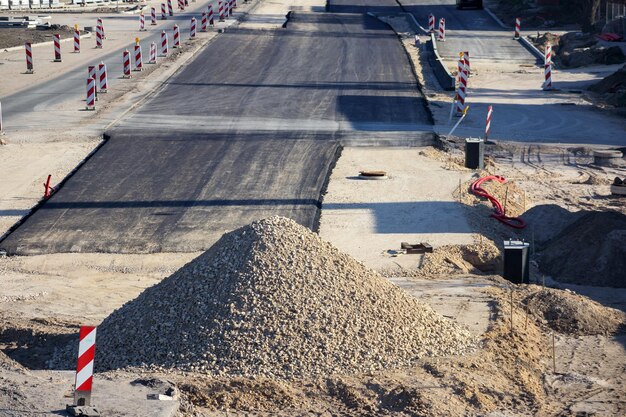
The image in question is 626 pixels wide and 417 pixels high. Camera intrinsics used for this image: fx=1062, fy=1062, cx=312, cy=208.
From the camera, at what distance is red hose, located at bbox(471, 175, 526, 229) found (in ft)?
66.2

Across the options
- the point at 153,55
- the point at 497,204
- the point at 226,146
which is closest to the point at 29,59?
the point at 153,55

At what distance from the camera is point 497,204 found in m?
21.0

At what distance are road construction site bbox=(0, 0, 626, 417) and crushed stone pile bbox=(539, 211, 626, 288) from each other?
1.9 inches

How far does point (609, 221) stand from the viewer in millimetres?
18531

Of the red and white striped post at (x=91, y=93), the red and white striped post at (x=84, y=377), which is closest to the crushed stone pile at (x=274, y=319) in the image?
the red and white striped post at (x=84, y=377)

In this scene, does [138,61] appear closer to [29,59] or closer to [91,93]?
[29,59]

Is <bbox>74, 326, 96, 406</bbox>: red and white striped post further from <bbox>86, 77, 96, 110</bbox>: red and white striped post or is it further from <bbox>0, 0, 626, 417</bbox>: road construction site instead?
<bbox>86, 77, 96, 110</bbox>: red and white striped post

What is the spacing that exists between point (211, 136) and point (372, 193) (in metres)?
6.44

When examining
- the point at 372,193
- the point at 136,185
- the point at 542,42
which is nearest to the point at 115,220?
the point at 136,185

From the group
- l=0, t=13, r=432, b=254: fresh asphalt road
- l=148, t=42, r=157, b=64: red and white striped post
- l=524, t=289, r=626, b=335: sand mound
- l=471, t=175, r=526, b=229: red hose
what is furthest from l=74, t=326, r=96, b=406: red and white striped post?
l=148, t=42, r=157, b=64: red and white striped post

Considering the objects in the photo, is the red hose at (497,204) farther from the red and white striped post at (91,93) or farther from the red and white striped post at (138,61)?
the red and white striped post at (138,61)

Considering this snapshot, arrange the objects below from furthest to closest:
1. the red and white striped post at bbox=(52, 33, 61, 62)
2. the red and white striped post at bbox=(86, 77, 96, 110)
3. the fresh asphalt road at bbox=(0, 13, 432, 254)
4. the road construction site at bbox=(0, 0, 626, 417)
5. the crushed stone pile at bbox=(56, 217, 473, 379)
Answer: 1. the red and white striped post at bbox=(52, 33, 61, 62)
2. the red and white striped post at bbox=(86, 77, 96, 110)
3. the fresh asphalt road at bbox=(0, 13, 432, 254)
4. the crushed stone pile at bbox=(56, 217, 473, 379)
5. the road construction site at bbox=(0, 0, 626, 417)

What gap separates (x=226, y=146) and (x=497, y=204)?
25.2ft

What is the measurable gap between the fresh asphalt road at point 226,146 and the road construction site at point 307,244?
0.32 ft
